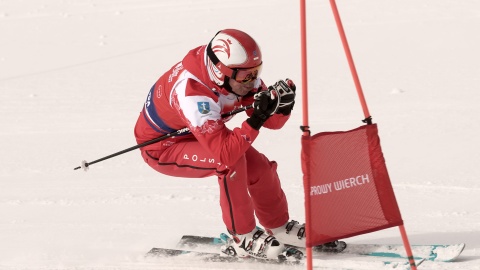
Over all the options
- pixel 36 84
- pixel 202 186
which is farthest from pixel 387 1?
pixel 202 186

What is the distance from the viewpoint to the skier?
16.4 ft

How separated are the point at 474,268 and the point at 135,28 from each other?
8.49m

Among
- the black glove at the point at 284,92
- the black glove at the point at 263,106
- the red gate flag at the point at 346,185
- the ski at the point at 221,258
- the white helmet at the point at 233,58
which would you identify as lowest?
the ski at the point at 221,258

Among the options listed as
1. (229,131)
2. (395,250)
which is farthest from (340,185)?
(395,250)

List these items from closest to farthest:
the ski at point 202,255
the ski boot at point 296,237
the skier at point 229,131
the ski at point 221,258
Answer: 1. the skier at point 229,131
2. the ski at point 221,258
3. the ski at point 202,255
4. the ski boot at point 296,237

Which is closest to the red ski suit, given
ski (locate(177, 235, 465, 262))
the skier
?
the skier

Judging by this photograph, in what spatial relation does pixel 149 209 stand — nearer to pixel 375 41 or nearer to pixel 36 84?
pixel 36 84

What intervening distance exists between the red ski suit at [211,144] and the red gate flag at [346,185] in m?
0.49

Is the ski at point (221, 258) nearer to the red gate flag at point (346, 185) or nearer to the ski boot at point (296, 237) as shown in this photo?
the ski boot at point (296, 237)

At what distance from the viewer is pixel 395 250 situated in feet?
18.2

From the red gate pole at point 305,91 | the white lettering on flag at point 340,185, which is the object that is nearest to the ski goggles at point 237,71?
the red gate pole at point 305,91

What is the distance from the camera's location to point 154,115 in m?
5.51

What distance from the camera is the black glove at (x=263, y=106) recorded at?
16.0 feet

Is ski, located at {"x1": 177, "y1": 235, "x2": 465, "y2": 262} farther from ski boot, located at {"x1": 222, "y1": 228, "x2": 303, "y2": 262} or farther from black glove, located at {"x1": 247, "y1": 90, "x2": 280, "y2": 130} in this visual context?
black glove, located at {"x1": 247, "y1": 90, "x2": 280, "y2": 130}
